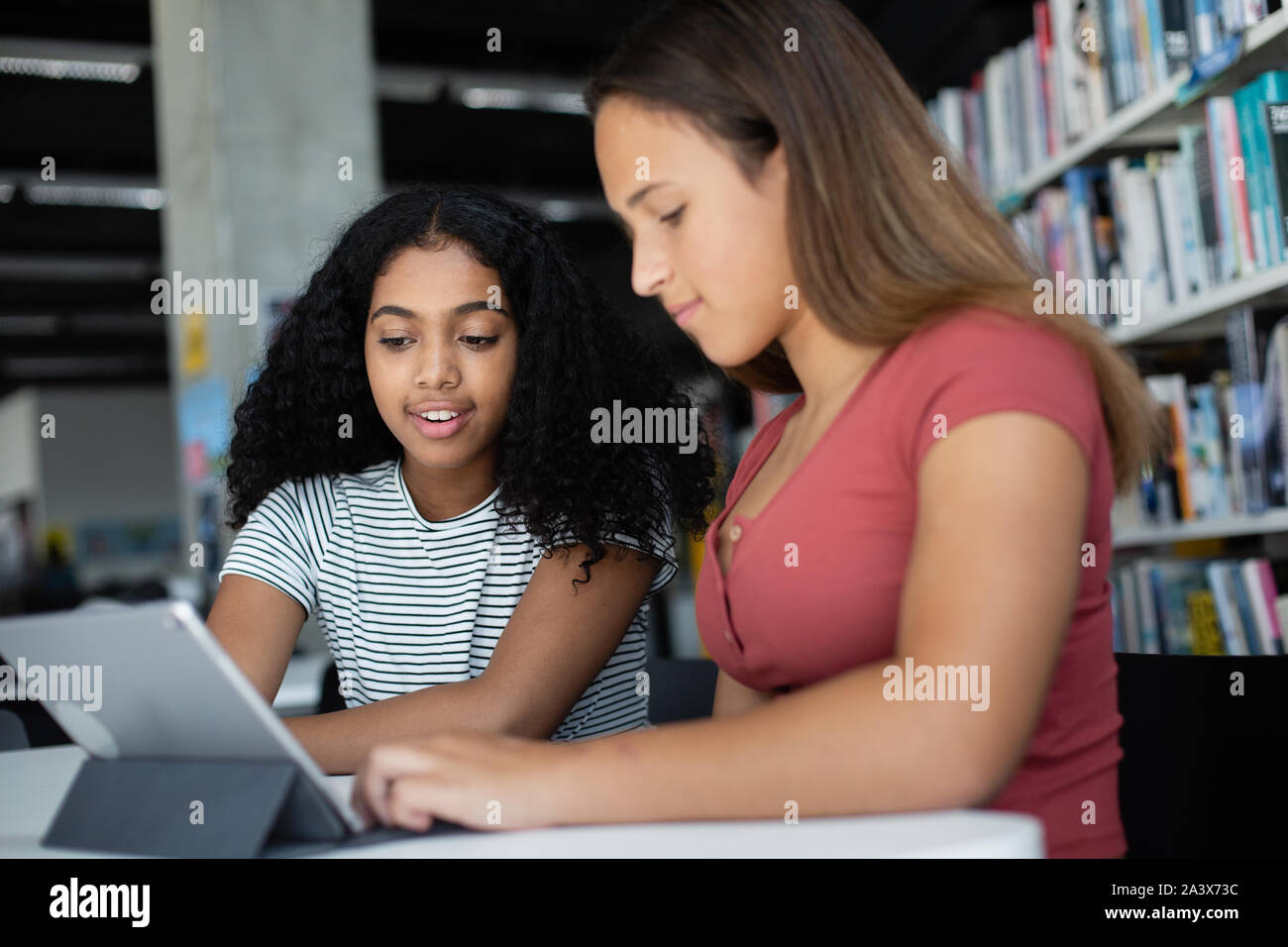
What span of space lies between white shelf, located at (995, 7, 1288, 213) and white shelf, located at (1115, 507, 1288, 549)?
80cm

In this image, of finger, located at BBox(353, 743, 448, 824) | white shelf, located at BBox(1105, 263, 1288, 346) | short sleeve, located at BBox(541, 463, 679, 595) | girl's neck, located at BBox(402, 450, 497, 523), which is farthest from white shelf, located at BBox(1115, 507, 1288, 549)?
finger, located at BBox(353, 743, 448, 824)

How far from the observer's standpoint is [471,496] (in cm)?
172

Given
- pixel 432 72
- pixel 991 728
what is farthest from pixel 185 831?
pixel 432 72

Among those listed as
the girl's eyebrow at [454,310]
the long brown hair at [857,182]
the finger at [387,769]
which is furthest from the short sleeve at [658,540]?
the finger at [387,769]

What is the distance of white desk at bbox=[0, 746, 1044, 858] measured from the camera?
28.6 inches

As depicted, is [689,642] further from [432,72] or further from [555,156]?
[555,156]

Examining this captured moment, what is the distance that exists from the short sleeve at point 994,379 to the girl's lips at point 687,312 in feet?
0.69

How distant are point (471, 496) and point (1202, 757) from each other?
959 millimetres

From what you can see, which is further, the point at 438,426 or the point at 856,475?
the point at 438,426

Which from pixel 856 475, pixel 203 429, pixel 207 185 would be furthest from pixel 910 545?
pixel 207 185

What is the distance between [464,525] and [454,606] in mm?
114

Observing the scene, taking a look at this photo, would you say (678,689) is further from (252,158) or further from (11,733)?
(252,158)

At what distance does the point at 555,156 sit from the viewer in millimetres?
9758

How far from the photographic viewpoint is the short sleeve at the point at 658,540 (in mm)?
1566
